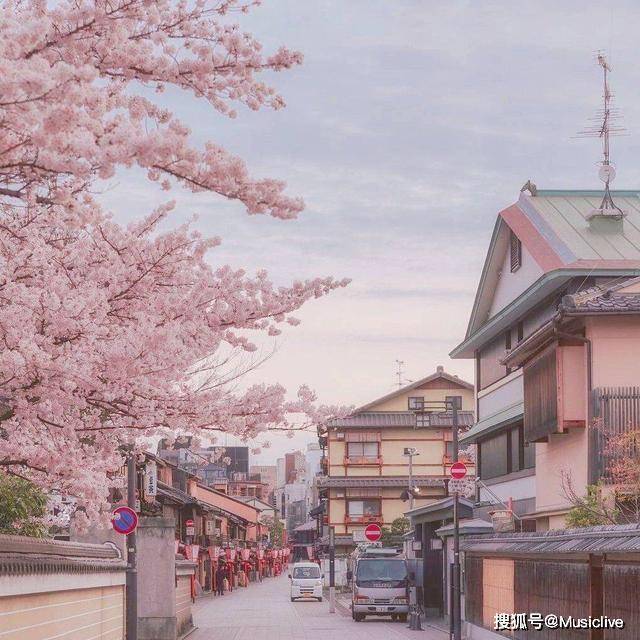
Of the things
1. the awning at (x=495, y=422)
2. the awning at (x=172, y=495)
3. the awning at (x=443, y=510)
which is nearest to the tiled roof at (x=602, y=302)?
the awning at (x=495, y=422)

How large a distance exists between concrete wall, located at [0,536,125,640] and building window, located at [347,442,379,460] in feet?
210

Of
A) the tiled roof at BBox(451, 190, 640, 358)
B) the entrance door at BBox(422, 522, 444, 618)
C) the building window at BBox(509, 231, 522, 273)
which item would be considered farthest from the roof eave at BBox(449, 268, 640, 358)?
the entrance door at BBox(422, 522, 444, 618)

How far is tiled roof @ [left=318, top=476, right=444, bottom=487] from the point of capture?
8638 centimetres

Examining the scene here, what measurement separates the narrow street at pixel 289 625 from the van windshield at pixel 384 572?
5.09ft

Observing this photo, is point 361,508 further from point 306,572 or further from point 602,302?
point 602,302

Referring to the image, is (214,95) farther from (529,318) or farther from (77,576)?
(529,318)

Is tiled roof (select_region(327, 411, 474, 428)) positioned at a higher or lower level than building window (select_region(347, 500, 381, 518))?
higher

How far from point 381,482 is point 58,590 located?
71.3 m

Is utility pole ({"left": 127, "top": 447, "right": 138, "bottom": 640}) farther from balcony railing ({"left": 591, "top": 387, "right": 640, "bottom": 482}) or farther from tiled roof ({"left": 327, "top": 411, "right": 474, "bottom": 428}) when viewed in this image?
tiled roof ({"left": 327, "top": 411, "right": 474, "bottom": 428})

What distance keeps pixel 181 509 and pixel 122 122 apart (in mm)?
66045

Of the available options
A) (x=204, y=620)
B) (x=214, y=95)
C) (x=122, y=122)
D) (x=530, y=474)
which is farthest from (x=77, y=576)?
(x=204, y=620)

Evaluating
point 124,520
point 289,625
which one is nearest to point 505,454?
point 289,625

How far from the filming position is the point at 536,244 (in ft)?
107

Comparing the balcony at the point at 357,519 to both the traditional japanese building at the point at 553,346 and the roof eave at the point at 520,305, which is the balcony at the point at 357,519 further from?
the traditional japanese building at the point at 553,346
